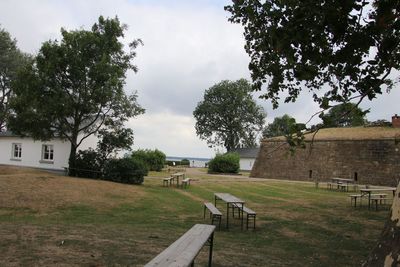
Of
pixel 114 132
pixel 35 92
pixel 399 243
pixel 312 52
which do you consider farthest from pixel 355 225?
pixel 35 92

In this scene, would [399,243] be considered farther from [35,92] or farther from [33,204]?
[35,92]

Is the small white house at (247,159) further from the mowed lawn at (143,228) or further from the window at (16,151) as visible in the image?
the mowed lawn at (143,228)

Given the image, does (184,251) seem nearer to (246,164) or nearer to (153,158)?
(153,158)

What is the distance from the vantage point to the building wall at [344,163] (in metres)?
38.9

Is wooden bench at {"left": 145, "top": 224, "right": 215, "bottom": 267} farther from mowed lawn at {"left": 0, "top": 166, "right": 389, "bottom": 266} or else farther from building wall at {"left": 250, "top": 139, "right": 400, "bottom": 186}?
building wall at {"left": 250, "top": 139, "right": 400, "bottom": 186}

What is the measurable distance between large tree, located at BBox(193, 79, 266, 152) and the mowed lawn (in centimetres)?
5952

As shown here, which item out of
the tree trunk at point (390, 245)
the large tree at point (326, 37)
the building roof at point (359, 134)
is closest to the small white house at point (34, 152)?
the building roof at point (359, 134)

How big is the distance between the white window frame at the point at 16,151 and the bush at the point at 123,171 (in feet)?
56.6

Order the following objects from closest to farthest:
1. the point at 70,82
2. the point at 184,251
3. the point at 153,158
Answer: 1. the point at 184,251
2. the point at 70,82
3. the point at 153,158

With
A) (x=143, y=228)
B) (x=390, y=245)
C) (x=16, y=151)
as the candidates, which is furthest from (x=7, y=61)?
(x=390, y=245)

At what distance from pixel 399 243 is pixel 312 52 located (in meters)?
5.47

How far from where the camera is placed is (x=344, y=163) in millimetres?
41969

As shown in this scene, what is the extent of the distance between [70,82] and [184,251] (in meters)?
21.5

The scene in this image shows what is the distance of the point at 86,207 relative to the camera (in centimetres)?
1536
